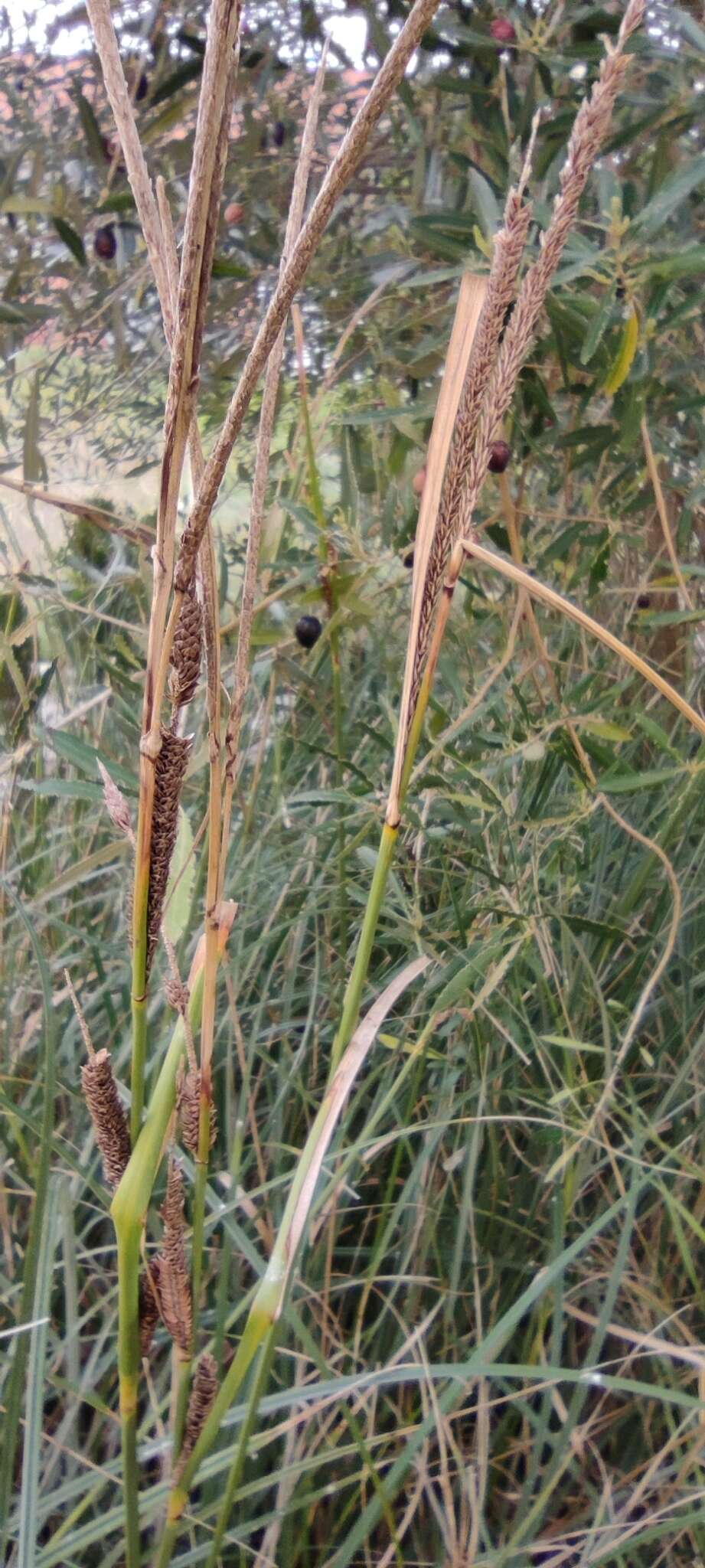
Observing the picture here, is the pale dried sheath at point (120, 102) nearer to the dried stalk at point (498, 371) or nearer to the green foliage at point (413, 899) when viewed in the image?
the dried stalk at point (498, 371)

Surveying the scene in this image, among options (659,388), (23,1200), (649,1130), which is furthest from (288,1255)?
(659,388)

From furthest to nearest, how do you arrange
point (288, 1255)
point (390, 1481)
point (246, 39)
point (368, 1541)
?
point (246, 39), point (368, 1541), point (390, 1481), point (288, 1255)

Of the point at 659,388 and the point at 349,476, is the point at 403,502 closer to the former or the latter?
the point at 349,476

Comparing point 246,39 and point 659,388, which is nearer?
point 659,388

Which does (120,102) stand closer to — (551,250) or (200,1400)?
(551,250)

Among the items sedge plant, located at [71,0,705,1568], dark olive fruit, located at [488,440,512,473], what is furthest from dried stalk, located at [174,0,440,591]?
dark olive fruit, located at [488,440,512,473]
